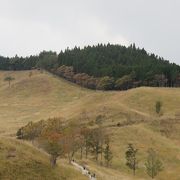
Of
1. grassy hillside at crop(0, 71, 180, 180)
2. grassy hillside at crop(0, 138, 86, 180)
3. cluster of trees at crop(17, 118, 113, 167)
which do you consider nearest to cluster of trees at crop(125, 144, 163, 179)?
grassy hillside at crop(0, 71, 180, 180)

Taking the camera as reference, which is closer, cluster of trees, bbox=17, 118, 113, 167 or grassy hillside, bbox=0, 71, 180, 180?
cluster of trees, bbox=17, 118, 113, 167

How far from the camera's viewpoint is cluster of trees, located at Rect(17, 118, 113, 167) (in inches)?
3514

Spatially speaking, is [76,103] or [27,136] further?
[76,103]

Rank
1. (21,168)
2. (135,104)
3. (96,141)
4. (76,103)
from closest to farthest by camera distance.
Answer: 1. (21,168)
2. (96,141)
3. (135,104)
4. (76,103)

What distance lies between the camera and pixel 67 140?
9894cm

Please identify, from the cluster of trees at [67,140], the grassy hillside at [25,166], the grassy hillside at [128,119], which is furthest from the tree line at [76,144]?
the grassy hillside at [128,119]

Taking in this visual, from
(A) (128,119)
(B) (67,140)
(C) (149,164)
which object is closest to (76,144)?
(B) (67,140)

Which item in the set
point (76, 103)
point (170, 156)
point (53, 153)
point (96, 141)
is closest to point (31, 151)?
point (53, 153)

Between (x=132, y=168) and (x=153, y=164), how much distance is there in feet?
21.7

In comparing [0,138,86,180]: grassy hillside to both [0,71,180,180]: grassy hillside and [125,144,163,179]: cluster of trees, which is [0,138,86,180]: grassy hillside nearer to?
[0,71,180,180]: grassy hillside

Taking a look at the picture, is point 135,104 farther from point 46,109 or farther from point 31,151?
point 31,151

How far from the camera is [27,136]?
12469 cm

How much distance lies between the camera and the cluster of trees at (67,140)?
89.2 m

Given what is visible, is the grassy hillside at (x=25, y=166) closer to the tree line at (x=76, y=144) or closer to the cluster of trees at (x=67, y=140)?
the tree line at (x=76, y=144)
